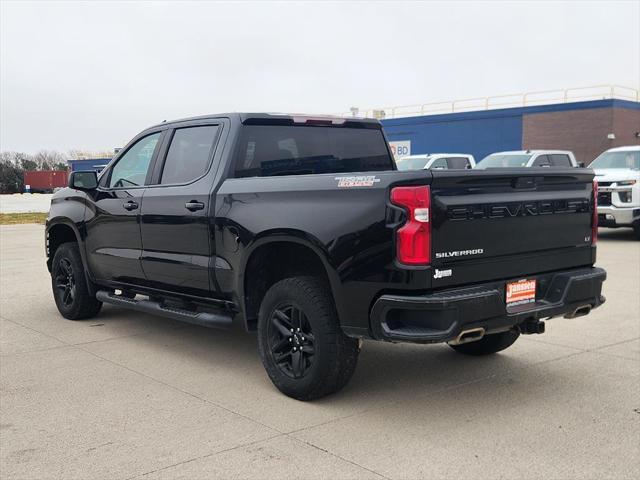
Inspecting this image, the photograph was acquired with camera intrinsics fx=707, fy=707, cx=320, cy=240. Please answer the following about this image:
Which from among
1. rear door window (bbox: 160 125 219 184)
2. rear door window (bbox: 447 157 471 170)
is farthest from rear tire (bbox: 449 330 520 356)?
rear door window (bbox: 447 157 471 170)

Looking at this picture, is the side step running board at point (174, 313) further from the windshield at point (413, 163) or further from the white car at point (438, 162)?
the windshield at point (413, 163)

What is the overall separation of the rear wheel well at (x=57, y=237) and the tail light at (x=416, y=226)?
15.7 feet

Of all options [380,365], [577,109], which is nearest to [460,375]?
[380,365]

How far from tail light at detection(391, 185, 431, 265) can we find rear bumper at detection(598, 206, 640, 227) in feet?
40.0

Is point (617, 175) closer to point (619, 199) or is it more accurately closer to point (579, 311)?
point (619, 199)

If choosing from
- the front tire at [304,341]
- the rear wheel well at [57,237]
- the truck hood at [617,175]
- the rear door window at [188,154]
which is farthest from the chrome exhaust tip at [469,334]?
the truck hood at [617,175]

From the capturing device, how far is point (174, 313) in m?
5.84

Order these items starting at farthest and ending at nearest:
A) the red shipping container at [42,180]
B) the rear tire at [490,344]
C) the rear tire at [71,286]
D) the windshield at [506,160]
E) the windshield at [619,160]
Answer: the red shipping container at [42,180]
the windshield at [506,160]
the windshield at [619,160]
the rear tire at [71,286]
the rear tire at [490,344]

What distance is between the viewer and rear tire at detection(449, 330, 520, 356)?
19.0 ft

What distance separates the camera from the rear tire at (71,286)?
733 cm

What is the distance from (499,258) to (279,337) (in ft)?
5.25

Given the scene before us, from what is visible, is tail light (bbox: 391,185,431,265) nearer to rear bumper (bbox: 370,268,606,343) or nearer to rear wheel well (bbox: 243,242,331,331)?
rear bumper (bbox: 370,268,606,343)

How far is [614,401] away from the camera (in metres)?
4.79

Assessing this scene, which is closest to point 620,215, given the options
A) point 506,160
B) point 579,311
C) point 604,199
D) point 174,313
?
point 604,199
